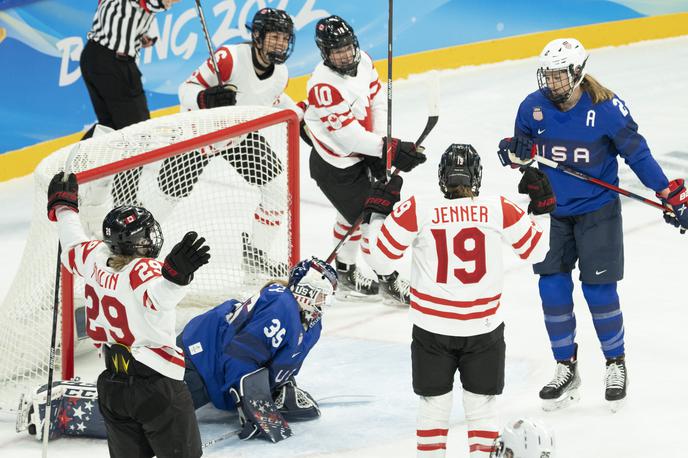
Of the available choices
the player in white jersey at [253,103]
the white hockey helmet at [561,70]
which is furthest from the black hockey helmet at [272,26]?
the white hockey helmet at [561,70]

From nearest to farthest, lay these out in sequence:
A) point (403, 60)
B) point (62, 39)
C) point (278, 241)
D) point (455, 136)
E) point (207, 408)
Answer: point (207, 408) → point (278, 241) → point (62, 39) → point (455, 136) → point (403, 60)

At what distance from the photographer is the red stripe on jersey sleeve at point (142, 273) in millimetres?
3125

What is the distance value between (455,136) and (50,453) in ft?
13.4

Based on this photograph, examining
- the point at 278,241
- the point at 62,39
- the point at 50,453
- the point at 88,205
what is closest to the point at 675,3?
the point at 62,39

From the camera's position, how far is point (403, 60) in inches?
325

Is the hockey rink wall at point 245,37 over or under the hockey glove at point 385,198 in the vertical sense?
over

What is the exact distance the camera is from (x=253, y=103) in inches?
211

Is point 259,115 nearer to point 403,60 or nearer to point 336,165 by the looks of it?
point 336,165

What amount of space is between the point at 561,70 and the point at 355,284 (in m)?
1.73

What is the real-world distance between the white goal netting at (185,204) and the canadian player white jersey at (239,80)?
282 mm

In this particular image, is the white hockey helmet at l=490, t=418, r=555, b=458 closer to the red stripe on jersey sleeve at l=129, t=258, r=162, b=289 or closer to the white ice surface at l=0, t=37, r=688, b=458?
the white ice surface at l=0, t=37, r=688, b=458

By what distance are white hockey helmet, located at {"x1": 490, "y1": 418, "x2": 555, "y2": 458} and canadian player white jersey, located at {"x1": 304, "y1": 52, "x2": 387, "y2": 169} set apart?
6.53 ft

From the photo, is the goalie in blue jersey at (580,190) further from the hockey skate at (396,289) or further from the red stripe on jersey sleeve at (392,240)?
the hockey skate at (396,289)

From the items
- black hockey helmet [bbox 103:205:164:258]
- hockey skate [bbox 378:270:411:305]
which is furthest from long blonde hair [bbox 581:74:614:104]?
black hockey helmet [bbox 103:205:164:258]
